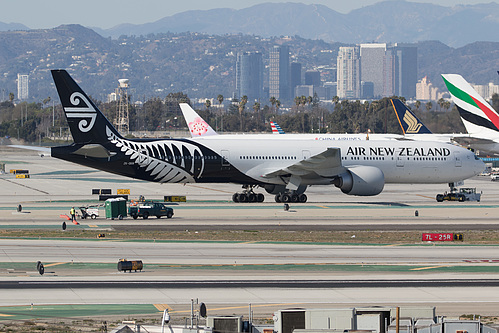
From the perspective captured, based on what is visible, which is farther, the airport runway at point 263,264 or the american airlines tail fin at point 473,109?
the american airlines tail fin at point 473,109

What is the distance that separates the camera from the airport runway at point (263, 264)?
3084cm

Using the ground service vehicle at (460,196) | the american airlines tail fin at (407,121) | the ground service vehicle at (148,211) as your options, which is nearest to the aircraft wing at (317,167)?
the ground service vehicle at (148,211)

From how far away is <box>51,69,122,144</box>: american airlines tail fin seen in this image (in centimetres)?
5988

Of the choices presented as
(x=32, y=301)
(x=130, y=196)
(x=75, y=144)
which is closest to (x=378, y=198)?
(x=130, y=196)

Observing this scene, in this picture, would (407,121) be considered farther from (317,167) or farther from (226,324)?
(226,324)

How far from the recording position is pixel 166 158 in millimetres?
63156

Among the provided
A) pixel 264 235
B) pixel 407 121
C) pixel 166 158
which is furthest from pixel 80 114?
pixel 407 121

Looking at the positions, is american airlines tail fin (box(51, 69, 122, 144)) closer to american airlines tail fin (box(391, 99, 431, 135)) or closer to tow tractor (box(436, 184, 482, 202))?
tow tractor (box(436, 184, 482, 202))

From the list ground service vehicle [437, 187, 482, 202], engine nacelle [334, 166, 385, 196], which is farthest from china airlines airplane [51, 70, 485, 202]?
ground service vehicle [437, 187, 482, 202]

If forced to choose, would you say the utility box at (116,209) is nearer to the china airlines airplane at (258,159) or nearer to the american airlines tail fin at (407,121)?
the china airlines airplane at (258,159)

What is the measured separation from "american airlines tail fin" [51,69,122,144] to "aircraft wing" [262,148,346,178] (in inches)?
564

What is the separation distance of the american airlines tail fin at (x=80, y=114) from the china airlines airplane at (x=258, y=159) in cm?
8

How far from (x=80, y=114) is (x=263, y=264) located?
91.4 ft

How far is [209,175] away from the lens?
64.8 m
